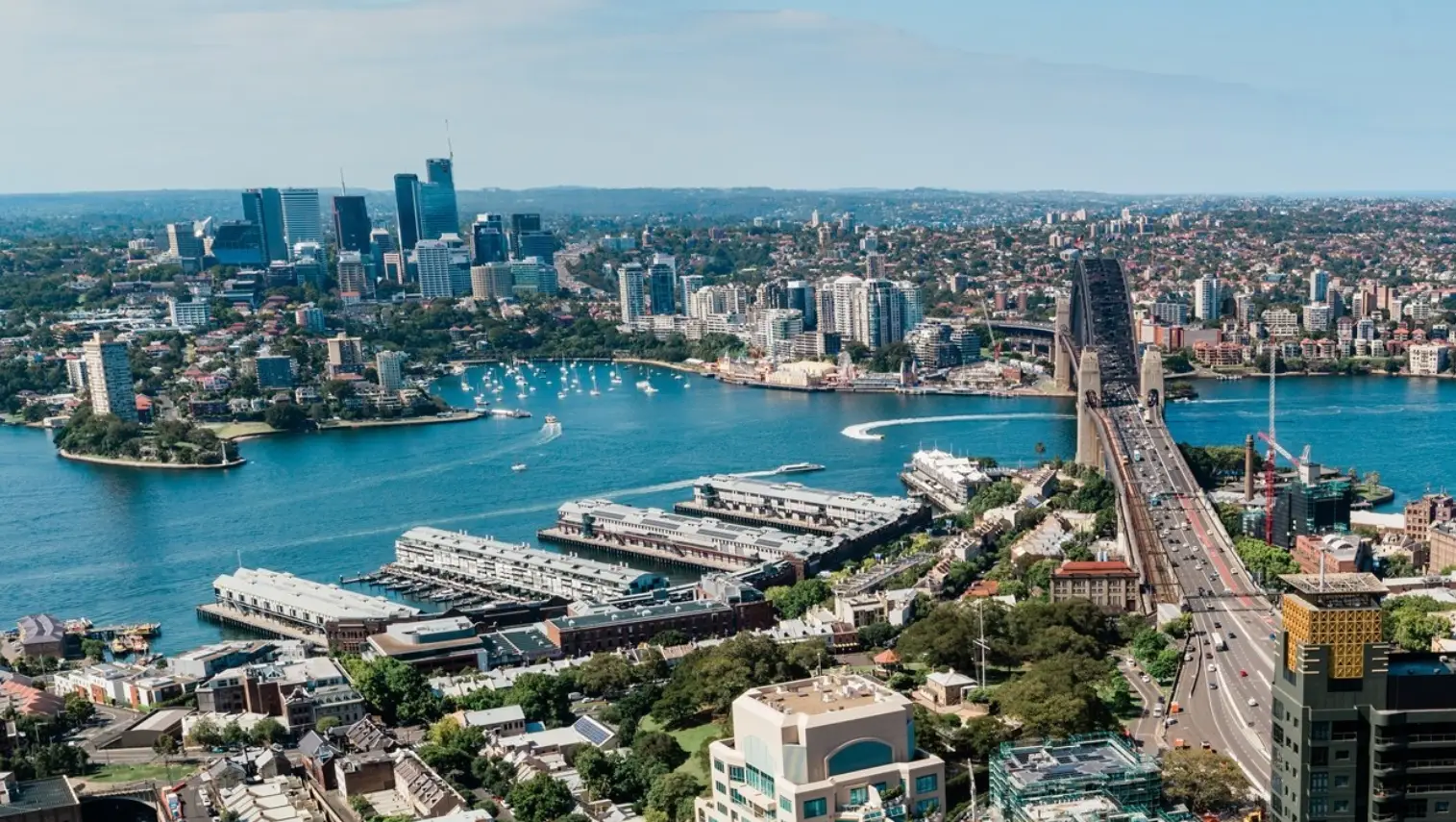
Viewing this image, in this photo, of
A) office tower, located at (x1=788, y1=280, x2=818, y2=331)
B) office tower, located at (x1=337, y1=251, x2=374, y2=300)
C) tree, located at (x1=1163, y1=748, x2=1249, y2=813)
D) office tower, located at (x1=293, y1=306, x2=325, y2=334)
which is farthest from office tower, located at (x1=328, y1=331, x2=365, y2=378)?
tree, located at (x1=1163, y1=748, x2=1249, y2=813)

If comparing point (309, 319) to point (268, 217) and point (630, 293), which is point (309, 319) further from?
point (268, 217)

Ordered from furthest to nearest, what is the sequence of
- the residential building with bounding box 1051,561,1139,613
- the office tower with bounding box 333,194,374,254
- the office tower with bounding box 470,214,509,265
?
the office tower with bounding box 333,194,374,254 < the office tower with bounding box 470,214,509,265 < the residential building with bounding box 1051,561,1139,613

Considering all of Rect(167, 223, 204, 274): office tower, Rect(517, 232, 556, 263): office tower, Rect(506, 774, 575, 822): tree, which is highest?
Rect(167, 223, 204, 274): office tower

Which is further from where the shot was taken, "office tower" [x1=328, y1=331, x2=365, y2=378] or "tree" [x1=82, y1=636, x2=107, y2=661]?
"office tower" [x1=328, y1=331, x2=365, y2=378]

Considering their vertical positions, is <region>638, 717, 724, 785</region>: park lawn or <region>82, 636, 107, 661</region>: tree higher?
<region>638, 717, 724, 785</region>: park lawn

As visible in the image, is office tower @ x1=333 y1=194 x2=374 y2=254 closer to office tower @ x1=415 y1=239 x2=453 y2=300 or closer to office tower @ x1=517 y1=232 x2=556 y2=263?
office tower @ x1=517 y1=232 x2=556 y2=263

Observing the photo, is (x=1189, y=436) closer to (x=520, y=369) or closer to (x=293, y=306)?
(x=520, y=369)
